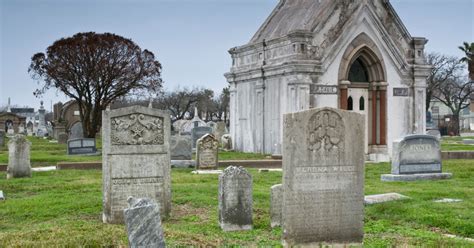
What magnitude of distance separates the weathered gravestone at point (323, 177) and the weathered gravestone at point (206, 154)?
1244 centimetres

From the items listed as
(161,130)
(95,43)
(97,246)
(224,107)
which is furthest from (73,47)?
(224,107)

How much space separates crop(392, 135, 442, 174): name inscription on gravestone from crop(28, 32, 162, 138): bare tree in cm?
2359

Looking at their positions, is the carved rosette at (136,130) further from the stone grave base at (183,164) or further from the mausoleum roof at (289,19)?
the mausoleum roof at (289,19)

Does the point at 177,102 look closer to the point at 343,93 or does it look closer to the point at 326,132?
the point at 343,93

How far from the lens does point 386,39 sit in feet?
84.3

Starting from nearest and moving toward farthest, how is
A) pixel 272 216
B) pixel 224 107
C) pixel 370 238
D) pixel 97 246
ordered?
pixel 97 246 → pixel 370 238 → pixel 272 216 → pixel 224 107

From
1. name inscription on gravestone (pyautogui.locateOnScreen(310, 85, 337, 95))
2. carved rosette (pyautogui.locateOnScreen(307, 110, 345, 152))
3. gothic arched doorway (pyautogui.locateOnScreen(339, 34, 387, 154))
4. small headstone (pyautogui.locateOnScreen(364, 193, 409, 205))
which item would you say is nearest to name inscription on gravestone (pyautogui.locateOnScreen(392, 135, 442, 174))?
small headstone (pyautogui.locateOnScreen(364, 193, 409, 205))

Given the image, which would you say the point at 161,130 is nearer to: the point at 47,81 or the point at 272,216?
the point at 272,216

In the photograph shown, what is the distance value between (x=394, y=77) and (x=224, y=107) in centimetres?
6040

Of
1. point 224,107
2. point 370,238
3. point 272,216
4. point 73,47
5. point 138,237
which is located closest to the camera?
point 138,237

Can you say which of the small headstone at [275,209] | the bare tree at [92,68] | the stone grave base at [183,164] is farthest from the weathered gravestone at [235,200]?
the bare tree at [92,68]

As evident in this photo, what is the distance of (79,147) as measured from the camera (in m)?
29.3

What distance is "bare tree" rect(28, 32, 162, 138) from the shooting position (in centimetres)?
3703

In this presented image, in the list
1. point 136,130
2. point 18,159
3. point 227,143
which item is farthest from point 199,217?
point 227,143
